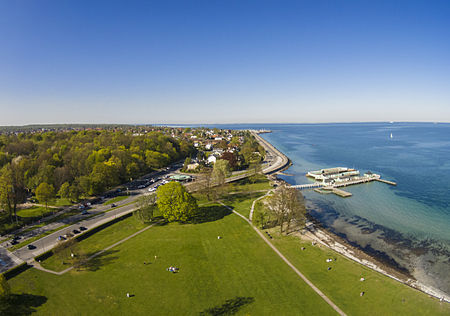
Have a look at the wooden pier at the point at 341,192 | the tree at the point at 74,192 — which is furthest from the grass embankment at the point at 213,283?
the wooden pier at the point at 341,192

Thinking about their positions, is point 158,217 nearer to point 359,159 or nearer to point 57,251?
point 57,251

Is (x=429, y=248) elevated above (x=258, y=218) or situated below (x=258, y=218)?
below

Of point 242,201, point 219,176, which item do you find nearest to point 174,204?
point 242,201

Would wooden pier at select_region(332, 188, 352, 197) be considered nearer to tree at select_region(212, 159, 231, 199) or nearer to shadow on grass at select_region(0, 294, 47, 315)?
tree at select_region(212, 159, 231, 199)

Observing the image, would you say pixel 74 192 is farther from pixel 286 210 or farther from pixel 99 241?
pixel 286 210

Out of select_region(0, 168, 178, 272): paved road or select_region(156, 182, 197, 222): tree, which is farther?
select_region(156, 182, 197, 222): tree

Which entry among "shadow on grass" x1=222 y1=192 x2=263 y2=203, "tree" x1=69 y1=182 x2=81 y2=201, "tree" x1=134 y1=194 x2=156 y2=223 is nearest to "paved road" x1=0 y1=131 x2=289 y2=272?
"tree" x1=134 y1=194 x2=156 y2=223

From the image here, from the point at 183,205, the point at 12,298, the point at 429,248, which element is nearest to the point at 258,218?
the point at 183,205
